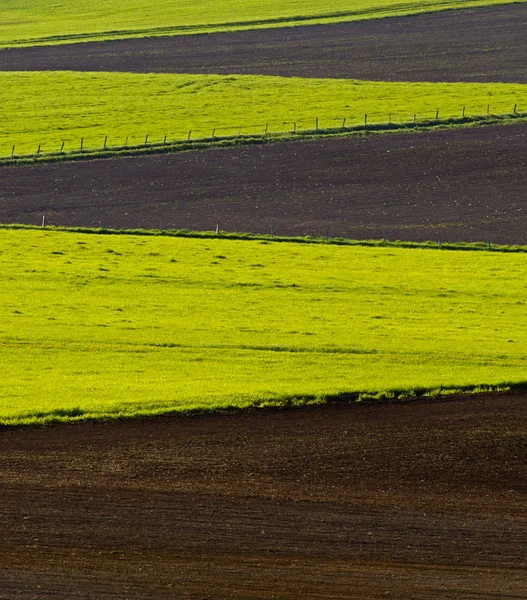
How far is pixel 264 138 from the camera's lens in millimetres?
68500

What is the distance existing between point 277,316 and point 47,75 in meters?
61.4

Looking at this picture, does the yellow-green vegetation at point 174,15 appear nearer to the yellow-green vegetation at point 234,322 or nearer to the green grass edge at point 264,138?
the green grass edge at point 264,138

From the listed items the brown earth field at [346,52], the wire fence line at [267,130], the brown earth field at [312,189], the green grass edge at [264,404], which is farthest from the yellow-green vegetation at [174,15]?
the green grass edge at [264,404]

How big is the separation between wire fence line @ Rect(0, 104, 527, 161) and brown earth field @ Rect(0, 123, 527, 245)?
2110mm

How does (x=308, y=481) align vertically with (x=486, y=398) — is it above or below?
below

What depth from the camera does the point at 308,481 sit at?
819 inches

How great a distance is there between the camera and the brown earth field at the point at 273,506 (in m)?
16.6

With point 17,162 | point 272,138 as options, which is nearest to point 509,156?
point 272,138

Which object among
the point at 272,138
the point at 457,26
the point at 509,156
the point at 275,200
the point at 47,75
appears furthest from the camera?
the point at 457,26

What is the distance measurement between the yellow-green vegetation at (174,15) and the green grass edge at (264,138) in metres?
40.1

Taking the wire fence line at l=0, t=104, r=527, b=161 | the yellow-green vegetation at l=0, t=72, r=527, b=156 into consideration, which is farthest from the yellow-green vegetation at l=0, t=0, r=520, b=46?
the wire fence line at l=0, t=104, r=527, b=161

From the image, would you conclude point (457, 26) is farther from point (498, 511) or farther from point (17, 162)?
point (498, 511)

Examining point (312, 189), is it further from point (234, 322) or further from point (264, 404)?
point (264, 404)

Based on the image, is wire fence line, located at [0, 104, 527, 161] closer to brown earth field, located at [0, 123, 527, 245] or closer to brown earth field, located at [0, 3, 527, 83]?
brown earth field, located at [0, 123, 527, 245]
